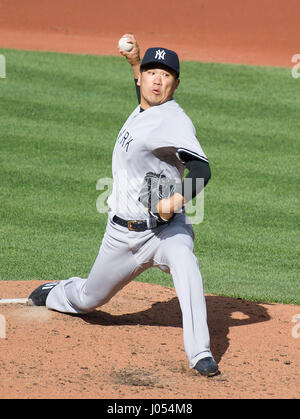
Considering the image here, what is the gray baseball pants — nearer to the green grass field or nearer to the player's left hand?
the player's left hand

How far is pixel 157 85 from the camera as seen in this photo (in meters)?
4.52

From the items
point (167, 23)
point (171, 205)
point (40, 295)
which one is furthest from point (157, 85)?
point (167, 23)

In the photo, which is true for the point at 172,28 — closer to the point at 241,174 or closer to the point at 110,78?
the point at 110,78

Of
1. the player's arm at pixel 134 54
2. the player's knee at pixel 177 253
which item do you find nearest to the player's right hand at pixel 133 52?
the player's arm at pixel 134 54

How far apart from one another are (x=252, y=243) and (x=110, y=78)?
219 inches

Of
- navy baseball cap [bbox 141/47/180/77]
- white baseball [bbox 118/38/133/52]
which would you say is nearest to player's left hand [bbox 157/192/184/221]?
navy baseball cap [bbox 141/47/180/77]

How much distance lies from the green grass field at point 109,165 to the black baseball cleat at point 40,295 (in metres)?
1.15

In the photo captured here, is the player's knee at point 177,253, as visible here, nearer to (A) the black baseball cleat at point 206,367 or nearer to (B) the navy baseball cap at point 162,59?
(A) the black baseball cleat at point 206,367

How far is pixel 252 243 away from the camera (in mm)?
7625

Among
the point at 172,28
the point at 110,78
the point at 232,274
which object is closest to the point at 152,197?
the point at 232,274

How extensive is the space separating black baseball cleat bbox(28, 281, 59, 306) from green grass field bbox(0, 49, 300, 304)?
3.76 feet

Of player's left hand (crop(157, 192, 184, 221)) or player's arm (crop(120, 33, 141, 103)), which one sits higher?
player's arm (crop(120, 33, 141, 103))

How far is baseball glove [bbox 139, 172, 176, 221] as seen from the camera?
14.6 feet
